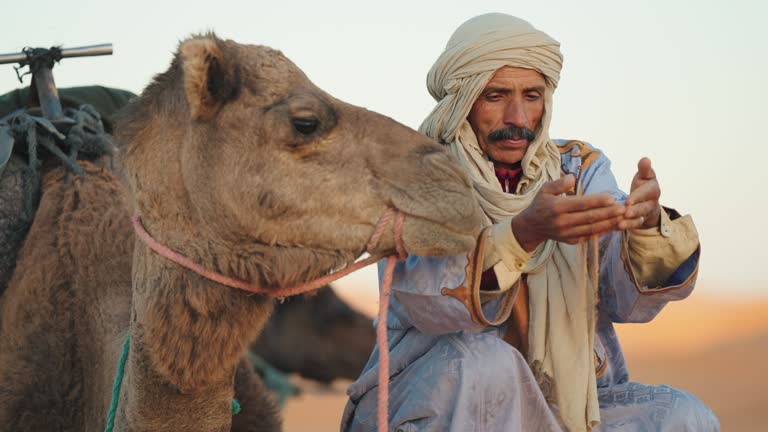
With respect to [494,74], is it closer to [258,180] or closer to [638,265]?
[638,265]

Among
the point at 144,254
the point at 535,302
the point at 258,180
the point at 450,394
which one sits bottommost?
the point at 450,394

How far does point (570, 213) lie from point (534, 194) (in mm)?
825

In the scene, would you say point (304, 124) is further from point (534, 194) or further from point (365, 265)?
point (534, 194)

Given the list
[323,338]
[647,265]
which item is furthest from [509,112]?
[323,338]

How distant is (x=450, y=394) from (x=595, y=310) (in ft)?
2.10

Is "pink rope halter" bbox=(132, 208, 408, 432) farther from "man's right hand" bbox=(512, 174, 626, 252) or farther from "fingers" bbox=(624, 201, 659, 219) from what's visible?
"fingers" bbox=(624, 201, 659, 219)

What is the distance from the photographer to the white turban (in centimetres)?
378

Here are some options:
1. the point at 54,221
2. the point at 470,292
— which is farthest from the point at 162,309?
the point at 54,221

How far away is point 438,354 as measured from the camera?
3.76m

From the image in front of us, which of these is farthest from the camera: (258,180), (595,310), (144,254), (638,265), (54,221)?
(54,221)

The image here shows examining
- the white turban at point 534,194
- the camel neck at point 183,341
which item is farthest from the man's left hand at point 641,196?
the camel neck at point 183,341

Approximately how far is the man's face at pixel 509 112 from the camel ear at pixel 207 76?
1209mm

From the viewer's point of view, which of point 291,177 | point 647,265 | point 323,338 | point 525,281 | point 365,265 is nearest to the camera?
point 291,177

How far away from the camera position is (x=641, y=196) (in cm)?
329
